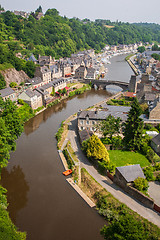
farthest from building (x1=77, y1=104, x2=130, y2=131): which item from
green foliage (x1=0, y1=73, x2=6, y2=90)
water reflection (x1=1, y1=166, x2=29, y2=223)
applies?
green foliage (x1=0, y1=73, x2=6, y2=90)

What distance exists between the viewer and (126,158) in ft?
112

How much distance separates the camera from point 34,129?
1892 inches

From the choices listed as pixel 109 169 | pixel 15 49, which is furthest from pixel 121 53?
pixel 109 169

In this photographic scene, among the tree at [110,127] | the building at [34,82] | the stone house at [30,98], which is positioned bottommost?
the tree at [110,127]

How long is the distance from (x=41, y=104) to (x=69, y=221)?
3945 centimetres

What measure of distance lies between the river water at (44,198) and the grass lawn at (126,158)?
351 inches

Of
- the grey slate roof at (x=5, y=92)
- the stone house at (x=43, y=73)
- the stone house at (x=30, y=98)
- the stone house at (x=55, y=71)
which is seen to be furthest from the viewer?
the stone house at (x=55, y=71)

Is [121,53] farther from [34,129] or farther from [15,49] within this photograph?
[34,129]

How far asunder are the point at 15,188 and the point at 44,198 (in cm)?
521

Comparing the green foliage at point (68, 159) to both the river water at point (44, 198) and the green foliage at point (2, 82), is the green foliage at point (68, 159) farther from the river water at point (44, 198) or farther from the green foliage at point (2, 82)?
the green foliage at point (2, 82)

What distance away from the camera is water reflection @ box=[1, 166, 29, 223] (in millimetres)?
27203

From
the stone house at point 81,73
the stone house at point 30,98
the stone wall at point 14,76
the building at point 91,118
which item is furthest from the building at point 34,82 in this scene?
the building at point 91,118

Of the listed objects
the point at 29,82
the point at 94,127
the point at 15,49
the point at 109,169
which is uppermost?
the point at 15,49

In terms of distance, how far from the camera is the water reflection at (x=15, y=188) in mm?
27203
